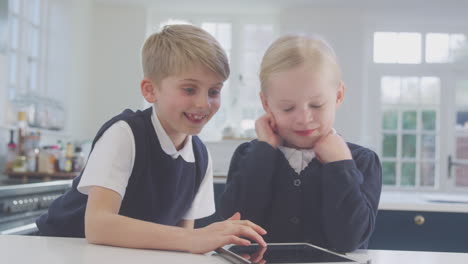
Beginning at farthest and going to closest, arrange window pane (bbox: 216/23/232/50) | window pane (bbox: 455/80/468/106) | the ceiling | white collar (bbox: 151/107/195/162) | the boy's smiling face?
1. window pane (bbox: 216/23/232/50)
2. window pane (bbox: 455/80/468/106)
3. the ceiling
4. white collar (bbox: 151/107/195/162)
5. the boy's smiling face

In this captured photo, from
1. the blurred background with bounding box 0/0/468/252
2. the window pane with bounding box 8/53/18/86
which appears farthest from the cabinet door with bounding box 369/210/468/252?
the window pane with bounding box 8/53/18/86

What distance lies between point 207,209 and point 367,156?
0.46 m

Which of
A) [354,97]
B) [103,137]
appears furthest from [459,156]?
[103,137]

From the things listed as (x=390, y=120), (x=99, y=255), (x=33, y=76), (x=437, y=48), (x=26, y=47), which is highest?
(x=437, y=48)

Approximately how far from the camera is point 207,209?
135 centimetres

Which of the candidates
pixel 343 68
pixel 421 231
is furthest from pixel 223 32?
pixel 421 231

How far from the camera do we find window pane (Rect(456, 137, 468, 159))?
18.1 ft

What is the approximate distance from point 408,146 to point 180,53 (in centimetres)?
487

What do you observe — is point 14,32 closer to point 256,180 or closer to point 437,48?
point 256,180

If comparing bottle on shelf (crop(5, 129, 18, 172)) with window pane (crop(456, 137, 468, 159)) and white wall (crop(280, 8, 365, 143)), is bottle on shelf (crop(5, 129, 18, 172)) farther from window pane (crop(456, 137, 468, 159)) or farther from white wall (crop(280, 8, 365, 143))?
window pane (crop(456, 137, 468, 159))

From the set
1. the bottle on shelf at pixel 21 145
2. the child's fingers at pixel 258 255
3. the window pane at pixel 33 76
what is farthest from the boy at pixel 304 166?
the window pane at pixel 33 76

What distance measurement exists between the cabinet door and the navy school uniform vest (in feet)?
4.97

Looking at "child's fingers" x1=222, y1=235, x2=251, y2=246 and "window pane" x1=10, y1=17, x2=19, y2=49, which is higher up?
"window pane" x1=10, y1=17, x2=19, y2=49

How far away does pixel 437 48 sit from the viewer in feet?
18.4
